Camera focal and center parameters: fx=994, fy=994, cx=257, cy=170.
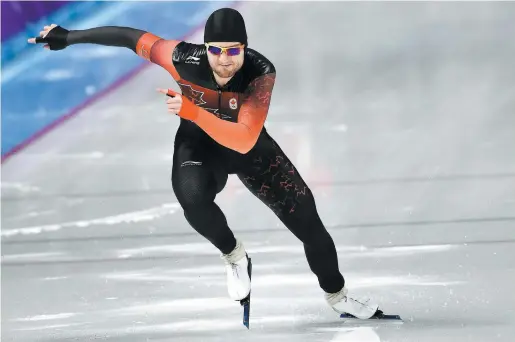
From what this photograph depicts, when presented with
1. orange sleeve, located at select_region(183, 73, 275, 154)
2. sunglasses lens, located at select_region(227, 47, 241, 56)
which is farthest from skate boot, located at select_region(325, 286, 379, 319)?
sunglasses lens, located at select_region(227, 47, 241, 56)

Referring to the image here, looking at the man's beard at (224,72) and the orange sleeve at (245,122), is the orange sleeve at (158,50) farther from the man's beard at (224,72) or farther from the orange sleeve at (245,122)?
the orange sleeve at (245,122)

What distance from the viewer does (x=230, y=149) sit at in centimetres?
417

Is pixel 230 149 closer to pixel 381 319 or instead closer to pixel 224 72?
pixel 224 72

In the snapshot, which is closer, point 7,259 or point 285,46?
point 7,259

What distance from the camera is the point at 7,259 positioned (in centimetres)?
618

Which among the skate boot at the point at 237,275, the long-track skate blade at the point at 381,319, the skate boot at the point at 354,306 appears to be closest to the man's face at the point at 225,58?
the skate boot at the point at 237,275

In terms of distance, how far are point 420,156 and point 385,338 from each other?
3.30 meters

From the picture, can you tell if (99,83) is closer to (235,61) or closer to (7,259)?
(7,259)

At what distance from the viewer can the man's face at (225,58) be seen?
4.01m

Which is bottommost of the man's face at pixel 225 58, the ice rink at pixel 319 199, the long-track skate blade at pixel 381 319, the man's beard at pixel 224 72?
the ice rink at pixel 319 199

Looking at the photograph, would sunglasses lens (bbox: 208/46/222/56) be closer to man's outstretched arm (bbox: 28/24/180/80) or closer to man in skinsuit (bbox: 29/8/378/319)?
man in skinsuit (bbox: 29/8/378/319)

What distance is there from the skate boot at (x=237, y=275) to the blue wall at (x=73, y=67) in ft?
12.0

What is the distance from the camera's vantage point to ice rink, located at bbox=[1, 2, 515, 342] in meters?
4.58

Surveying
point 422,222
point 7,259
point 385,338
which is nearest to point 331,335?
point 385,338
